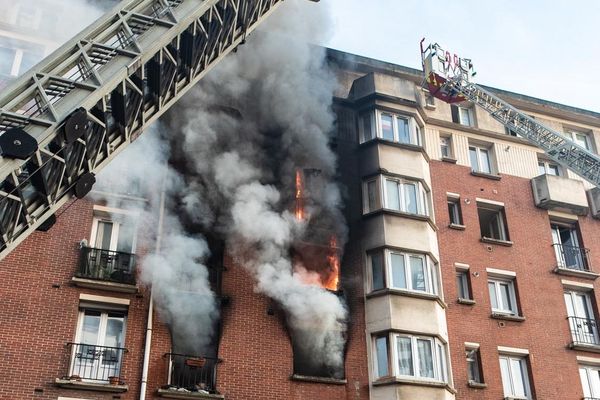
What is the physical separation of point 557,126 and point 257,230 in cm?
1302

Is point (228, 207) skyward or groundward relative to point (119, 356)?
skyward

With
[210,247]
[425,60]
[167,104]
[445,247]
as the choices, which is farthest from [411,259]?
[167,104]

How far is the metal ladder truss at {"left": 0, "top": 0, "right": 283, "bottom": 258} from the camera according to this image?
9.68 metres

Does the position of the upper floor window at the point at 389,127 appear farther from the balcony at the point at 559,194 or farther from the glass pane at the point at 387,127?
the balcony at the point at 559,194

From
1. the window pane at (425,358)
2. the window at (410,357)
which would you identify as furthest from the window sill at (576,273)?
the window pane at (425,358)

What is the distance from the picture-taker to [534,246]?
21.8 m

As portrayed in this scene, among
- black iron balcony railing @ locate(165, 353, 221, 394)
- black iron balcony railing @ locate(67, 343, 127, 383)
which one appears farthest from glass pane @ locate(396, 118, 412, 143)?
black iron balcony railing @ locate(67, 343, 127, 383)

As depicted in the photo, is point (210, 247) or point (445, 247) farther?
point (445, 247)

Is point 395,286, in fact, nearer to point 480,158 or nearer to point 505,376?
point 505,376

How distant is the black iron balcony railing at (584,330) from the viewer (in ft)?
68.1

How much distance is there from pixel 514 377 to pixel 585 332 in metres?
3.34

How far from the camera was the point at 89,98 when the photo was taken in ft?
33.3

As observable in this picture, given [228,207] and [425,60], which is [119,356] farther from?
[425,60]

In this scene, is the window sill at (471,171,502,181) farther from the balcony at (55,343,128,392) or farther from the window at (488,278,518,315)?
the balcony at (55,343,128,392)
